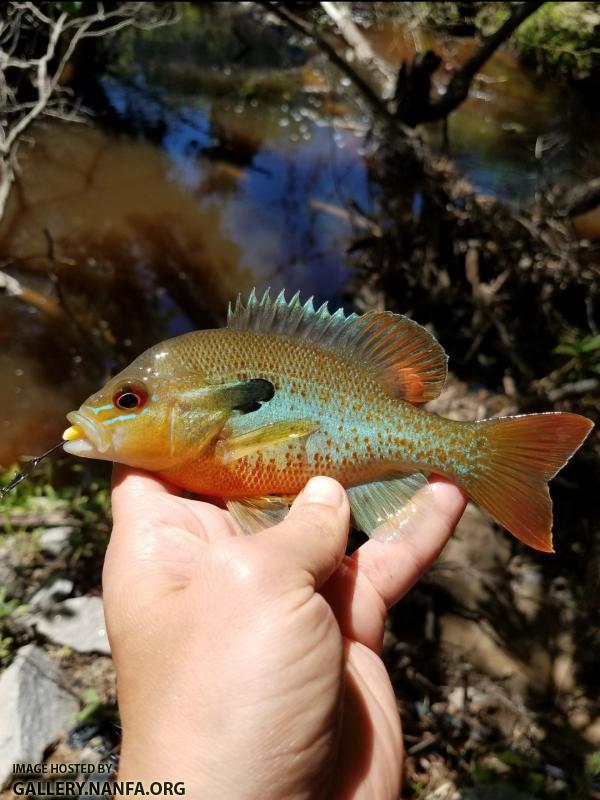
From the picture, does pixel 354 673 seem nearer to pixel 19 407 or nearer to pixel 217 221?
pixel 19 407

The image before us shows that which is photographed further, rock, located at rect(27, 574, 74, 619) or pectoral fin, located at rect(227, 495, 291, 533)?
rock, located at rect(27, 574, 74, 619)

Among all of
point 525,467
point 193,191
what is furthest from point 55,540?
point 193,191

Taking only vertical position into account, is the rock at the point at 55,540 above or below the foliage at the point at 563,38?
below

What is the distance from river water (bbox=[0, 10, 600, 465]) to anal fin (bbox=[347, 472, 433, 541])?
4.49 m

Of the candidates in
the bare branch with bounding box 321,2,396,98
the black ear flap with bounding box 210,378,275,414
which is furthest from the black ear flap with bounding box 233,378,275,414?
the bare branch with bounding box 321,2,396,98

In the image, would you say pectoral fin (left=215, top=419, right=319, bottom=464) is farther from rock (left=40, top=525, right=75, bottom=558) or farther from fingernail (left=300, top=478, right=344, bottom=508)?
rock (left=40, top=525, right=75, bottom=558)

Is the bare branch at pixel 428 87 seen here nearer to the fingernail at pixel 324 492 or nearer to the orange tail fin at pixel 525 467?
the orange tail fin at pixel 525 467

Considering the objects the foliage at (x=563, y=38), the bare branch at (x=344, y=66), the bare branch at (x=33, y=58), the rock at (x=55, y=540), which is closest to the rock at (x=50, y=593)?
the rock at (x=55, y=540)

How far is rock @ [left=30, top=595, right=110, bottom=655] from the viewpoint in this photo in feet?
12.8

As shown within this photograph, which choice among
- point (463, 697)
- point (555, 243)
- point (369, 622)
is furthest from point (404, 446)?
point (555, 243)

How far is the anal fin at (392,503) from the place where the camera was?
8.47 ft

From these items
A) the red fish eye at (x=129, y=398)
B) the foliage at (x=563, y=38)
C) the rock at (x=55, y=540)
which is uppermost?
the foliage at (x=563, y=38)

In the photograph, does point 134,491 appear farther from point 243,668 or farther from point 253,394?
point 243,668

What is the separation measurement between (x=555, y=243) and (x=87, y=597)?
593 centimetres
